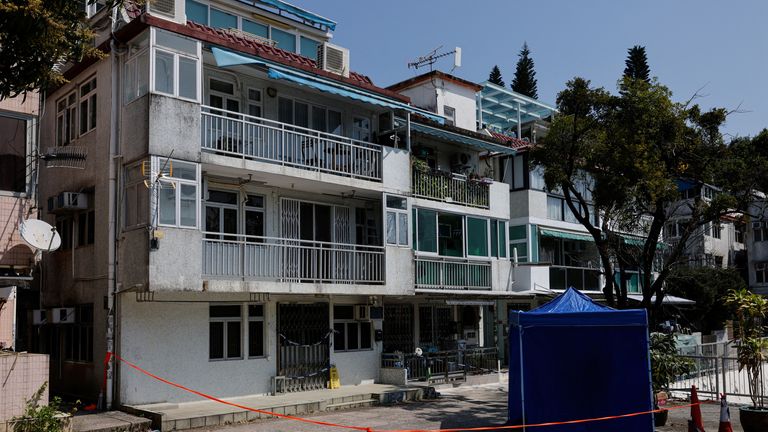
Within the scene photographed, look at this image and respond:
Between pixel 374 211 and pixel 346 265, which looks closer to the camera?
pixel 346 265

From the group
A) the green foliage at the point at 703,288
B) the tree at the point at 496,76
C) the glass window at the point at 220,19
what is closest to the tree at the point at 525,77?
the tree at the point at 496,76

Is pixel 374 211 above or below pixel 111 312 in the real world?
above

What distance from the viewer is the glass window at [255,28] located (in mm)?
25484

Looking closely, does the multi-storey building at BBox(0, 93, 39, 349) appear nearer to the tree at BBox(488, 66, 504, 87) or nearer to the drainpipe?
the drainpipe

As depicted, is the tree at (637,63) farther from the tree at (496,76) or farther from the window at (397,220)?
the window at (397,220)

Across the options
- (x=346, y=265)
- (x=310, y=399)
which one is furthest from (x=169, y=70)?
(x=310, y=399)

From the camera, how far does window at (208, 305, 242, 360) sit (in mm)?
18500

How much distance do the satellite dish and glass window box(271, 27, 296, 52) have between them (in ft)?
42.9

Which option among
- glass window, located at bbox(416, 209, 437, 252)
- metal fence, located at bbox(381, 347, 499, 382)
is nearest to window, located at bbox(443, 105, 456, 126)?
glass window, located at bbox(416, 209, 437, 252)

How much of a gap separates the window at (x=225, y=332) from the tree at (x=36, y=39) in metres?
7.75

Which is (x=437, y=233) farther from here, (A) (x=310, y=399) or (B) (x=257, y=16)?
(B) (x=257, y=16)

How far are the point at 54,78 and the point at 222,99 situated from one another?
23.2 ft

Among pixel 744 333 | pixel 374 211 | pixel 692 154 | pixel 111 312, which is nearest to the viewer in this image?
pixel 744 333

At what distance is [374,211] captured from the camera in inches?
902
